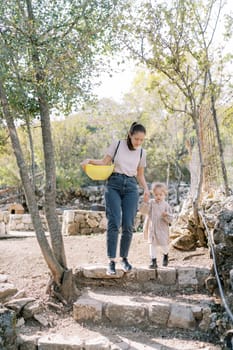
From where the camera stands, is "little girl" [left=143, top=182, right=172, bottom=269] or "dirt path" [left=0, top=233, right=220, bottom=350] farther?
"little girl" [left=143, top=182, right=172, bottom=269]

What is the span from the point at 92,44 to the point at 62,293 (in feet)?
8.32

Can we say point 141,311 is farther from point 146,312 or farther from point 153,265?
point 153,265

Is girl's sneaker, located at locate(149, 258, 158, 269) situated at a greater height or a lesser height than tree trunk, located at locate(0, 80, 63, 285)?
lesser

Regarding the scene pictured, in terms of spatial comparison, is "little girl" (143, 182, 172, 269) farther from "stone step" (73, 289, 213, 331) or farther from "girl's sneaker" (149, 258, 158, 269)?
"stone step" (73, 289, 213, 331)

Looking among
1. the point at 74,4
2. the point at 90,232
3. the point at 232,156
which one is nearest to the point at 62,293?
the point at 74,4

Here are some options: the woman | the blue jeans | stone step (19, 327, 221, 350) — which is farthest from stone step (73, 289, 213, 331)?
the blue jeans

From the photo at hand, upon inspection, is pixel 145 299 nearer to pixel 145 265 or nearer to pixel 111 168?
pixel 145 265

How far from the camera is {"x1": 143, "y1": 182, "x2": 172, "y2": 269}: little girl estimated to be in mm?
4176

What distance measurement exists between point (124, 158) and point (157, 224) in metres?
0.96

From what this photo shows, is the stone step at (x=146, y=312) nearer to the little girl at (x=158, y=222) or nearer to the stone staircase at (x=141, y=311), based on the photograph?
the stone staircase at (x=141, y=311)

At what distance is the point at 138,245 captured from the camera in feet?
17.6

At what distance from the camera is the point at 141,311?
11.1 ft

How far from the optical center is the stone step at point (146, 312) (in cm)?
330

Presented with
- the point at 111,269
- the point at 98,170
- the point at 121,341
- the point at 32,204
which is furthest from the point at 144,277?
the point at 32,204
